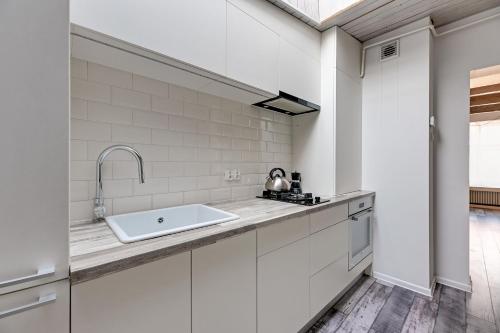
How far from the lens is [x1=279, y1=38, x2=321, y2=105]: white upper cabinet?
1.86 m

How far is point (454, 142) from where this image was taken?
7.23 ft

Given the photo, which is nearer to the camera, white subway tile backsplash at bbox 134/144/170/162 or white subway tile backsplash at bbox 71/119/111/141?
white subway tile backsplash at bbox 71/119/111/141

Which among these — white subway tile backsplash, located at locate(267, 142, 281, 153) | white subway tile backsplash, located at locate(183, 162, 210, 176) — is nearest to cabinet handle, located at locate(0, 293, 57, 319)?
white subway tile backsplash, located at locate(183, 162, 210, 176)

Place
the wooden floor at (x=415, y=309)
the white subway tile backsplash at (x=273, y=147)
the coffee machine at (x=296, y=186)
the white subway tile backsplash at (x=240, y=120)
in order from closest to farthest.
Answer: the wooden floor at (x=415, y=309)
the white subway tile backsplash at (x=240, y=120)
the coffee machine at (x=296, y=186)
the white subway tile backsplash at (x=273, y=147)

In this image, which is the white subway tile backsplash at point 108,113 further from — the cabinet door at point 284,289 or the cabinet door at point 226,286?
the cabinet door at point 284,289

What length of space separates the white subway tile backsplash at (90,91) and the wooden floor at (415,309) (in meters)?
2.15

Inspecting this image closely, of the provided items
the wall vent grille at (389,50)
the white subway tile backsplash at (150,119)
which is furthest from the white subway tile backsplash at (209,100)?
the wall vent grille at (389,50)

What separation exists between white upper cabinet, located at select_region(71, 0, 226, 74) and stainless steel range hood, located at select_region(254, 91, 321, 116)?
64 centimetres

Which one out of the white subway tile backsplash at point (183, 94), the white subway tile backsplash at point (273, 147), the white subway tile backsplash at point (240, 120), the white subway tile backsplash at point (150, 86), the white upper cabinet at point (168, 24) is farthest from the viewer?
the white subway tile backsplash at point (273, 147)

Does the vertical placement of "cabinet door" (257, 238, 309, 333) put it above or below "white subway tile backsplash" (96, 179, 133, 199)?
below

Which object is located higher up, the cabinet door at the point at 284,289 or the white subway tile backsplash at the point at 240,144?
the white subway tile backsplash at the point at 240,144

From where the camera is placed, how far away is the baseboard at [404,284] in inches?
82.9

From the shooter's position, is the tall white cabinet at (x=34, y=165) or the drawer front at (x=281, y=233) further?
the drawer front at (x=281, y=233)

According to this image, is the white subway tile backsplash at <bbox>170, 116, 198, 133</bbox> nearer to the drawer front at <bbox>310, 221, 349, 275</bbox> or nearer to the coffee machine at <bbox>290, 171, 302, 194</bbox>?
the coffee machine at <bbox>290, 171, 302, 194</bbox>
